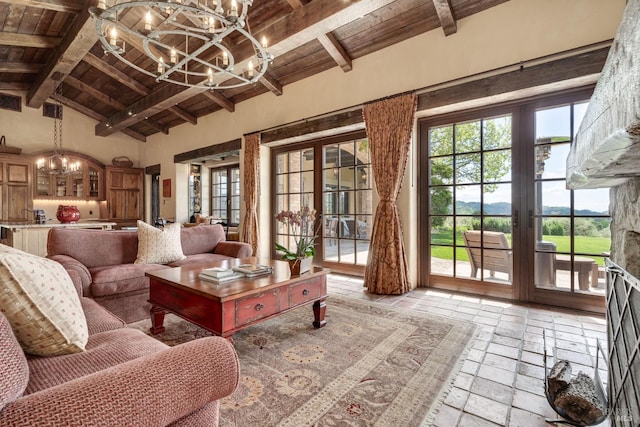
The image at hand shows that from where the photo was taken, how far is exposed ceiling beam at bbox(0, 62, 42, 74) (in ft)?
16.7

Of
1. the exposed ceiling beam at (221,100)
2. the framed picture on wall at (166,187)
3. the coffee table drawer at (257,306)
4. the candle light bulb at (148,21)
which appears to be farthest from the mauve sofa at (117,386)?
the framed picture on wall at (166,187)

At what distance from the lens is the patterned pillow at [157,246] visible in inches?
124

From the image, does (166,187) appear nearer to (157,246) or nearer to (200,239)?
(200,239)

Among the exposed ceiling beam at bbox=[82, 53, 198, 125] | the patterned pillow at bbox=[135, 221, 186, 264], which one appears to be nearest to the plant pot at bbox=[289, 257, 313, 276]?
the patterned pillow at bbox=[135, 221, 186, 264]

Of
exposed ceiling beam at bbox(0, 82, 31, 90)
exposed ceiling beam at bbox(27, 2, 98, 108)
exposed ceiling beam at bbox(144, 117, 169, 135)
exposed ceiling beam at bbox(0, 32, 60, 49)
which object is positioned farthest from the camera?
exposed ceiling beam at bbox(144, 117, 169, 135)

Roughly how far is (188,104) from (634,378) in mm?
7031

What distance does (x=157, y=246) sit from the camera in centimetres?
320

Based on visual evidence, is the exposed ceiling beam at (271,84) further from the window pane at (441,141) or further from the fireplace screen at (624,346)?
the fireplace screen at (624,346)

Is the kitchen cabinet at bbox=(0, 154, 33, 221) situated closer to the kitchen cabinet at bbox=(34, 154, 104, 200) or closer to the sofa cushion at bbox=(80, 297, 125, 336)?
the kitchen cabinet at bbox=(34, 154, 104, 200)

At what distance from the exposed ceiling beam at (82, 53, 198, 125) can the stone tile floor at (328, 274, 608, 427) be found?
5233mm

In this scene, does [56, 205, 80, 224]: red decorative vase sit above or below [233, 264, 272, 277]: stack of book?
above

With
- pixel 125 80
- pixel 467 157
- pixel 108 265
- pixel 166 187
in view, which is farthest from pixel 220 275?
pixel 166 187

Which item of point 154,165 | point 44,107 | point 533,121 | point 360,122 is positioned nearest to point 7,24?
point 44,107

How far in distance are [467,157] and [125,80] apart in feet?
19.0
